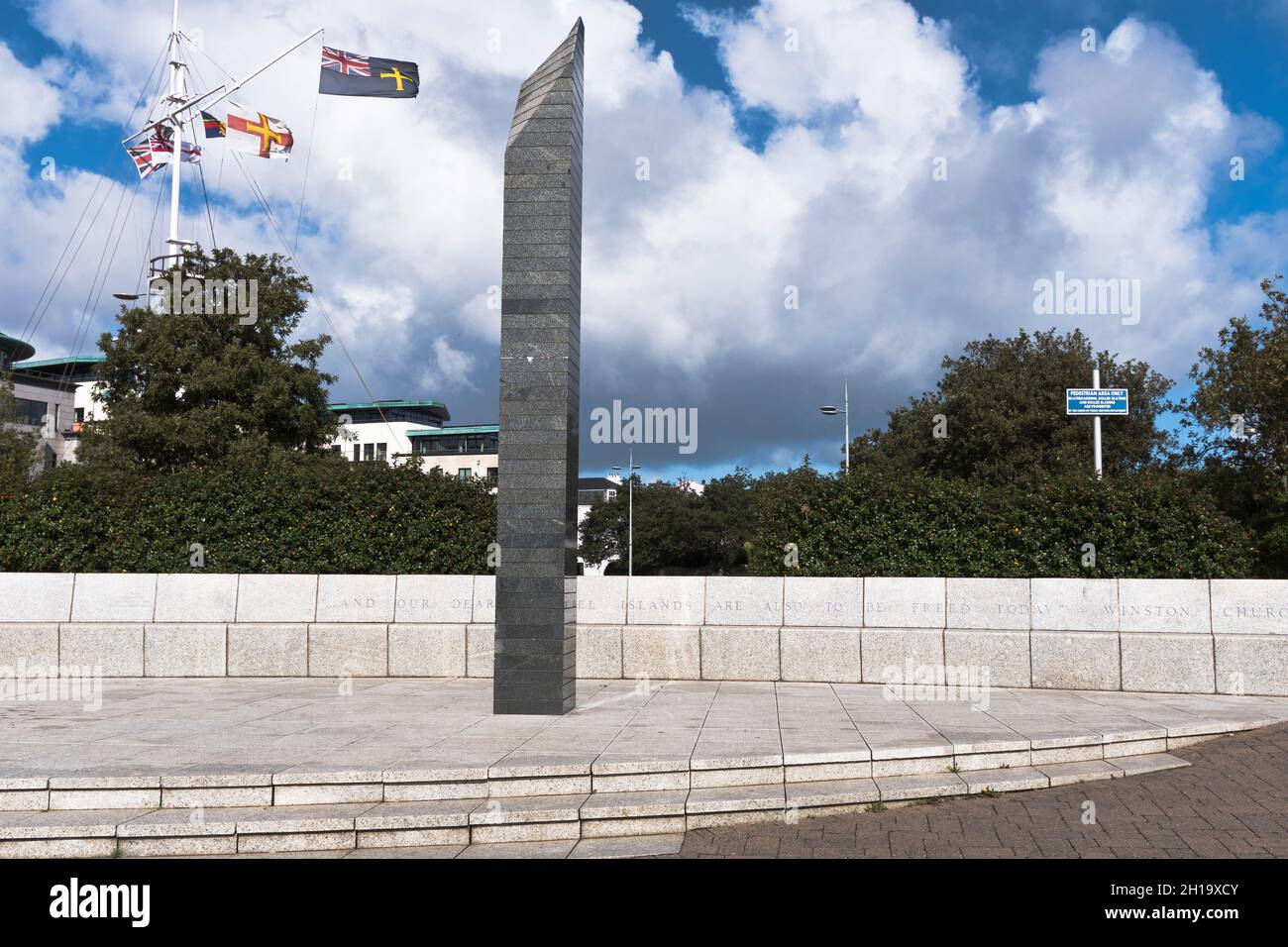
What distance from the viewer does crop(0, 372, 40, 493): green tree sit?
3225 centimetres

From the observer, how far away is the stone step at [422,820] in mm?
6562

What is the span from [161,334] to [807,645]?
20.6 metres

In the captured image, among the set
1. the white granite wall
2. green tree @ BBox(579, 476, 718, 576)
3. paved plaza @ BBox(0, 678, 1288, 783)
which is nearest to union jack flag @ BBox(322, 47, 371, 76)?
the white granite wall

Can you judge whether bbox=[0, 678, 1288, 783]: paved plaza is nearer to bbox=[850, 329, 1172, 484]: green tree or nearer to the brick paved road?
the brick paved road

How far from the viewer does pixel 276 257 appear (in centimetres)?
2819

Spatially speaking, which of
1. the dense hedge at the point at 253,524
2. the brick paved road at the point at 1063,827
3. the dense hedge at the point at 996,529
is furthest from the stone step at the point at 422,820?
the dense hedge at the point at 253,524

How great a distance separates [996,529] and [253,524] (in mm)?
11485

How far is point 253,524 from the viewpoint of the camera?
51.4 ft

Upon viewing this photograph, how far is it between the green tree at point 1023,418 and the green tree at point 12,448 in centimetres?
2917

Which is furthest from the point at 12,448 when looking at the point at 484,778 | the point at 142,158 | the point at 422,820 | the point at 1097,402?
the point at 422,820

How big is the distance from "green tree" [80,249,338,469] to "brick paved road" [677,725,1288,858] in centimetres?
2027

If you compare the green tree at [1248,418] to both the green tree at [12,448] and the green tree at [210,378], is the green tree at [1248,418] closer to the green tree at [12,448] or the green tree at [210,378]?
the green tree at [210,378]

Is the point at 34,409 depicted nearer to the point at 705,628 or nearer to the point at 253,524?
the point at 253,524
